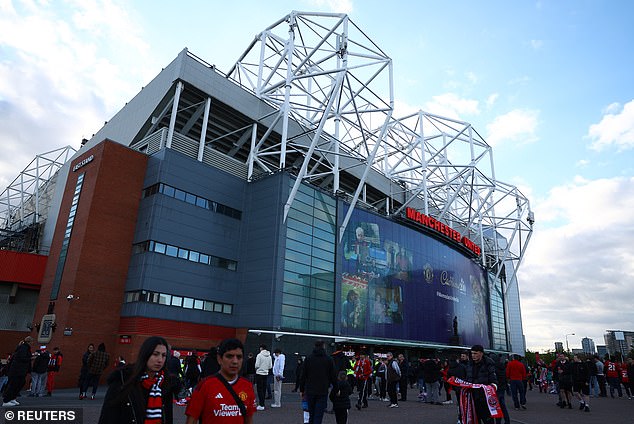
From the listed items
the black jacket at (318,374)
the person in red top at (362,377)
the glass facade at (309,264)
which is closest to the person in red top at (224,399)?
the black jacket at (318,374)

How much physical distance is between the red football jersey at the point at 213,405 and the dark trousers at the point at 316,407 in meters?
4.26

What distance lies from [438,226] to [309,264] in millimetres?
20923

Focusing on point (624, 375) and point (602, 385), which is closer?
point (624, 375)

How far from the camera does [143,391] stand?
3.70m

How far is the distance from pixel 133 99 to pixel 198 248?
56.4 ft

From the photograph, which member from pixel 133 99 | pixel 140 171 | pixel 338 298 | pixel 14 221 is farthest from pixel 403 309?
pixel 14 221

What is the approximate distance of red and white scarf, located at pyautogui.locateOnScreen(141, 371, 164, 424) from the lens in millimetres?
3691

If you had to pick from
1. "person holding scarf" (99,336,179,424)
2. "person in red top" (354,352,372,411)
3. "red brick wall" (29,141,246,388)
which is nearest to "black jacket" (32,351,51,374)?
"red brick wall" (29,141,246,388)

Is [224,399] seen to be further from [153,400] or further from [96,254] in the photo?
[96,254]

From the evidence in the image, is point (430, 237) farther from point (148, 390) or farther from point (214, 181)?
point (148, 390)

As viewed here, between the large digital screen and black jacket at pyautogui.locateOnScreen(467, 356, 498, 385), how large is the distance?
25.7 meters

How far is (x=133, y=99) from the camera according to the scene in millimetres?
37938

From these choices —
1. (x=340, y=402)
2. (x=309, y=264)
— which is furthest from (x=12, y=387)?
(x=309, y=264)

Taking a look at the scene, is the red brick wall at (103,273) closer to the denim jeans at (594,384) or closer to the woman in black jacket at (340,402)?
the woman in black jacket at (340,402)
